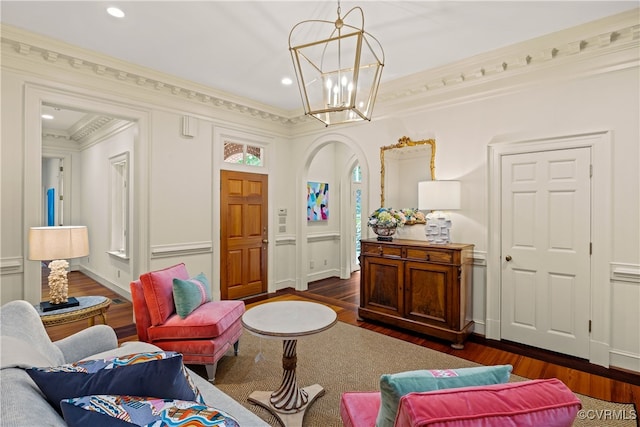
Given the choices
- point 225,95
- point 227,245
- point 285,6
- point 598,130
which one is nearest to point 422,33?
point 285,6

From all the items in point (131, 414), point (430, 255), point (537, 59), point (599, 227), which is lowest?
point (131, 414)

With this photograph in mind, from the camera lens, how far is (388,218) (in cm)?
376

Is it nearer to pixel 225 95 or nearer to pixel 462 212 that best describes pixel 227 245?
pixel 225 95

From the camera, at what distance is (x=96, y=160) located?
5.86m

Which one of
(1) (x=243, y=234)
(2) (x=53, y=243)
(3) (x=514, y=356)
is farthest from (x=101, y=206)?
(3) (x=514, y=356)

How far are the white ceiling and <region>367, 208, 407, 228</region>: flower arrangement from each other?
1.66 meters

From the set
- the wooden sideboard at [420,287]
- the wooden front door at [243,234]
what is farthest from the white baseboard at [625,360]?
the wooden front door at [243,234]

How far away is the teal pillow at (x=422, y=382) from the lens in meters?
1.02

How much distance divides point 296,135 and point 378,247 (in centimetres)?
259

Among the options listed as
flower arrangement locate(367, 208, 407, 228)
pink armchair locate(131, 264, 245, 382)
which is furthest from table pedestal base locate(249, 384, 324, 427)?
flower arrangement locate(367, 208, 407, 228)

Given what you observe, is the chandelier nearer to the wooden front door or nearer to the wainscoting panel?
the wooden front door

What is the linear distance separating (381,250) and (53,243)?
125 inches

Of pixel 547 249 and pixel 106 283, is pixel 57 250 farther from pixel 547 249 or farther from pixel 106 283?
pixel 547 249

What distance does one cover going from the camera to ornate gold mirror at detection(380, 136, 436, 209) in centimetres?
391
